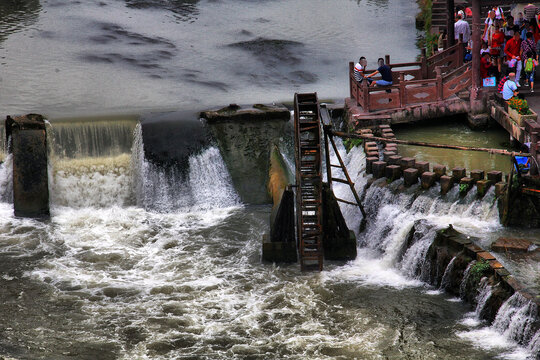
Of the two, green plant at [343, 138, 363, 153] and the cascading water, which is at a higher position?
green plant at [343, 138, 363, 153]

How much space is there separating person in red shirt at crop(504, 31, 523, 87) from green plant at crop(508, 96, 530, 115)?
1935 millimetres

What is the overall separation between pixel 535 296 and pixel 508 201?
317 cm

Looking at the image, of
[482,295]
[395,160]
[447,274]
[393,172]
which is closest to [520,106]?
[395,160]

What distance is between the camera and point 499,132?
68.1 ft

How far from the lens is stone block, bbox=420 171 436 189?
17.0m

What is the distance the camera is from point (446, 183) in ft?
54.6

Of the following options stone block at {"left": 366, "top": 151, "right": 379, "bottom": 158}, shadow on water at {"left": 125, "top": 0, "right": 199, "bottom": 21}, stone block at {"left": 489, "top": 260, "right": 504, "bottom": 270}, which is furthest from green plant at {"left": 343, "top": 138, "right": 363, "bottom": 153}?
shadow on water at {"left": 125, "top": 0, "right": 199, "bottom": 21}

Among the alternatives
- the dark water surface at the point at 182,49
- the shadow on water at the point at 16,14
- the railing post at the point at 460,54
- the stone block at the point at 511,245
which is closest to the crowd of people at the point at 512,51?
the railing post at the point at 460,54

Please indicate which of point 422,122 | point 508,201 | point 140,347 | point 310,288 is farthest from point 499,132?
point 140,347

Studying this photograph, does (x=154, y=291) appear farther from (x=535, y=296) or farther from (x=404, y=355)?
(x=535, y=296)

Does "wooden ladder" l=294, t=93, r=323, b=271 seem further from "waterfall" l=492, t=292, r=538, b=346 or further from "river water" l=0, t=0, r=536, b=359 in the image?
"waterfall" l=492, t=292, r=538, b=346

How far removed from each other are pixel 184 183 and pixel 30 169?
13.0ft

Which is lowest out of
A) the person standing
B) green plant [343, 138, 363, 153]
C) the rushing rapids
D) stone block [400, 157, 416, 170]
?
the rushing rapids

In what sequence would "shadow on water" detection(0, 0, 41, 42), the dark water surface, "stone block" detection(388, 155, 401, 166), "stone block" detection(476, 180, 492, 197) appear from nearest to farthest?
1. "stone block" detection(476, 180, 492, 197)
2. "stone block" detection(388, 155, 401, 166)
3. the dark water surface
4. "shadow on water" detection(0, 0, 41, 42)
